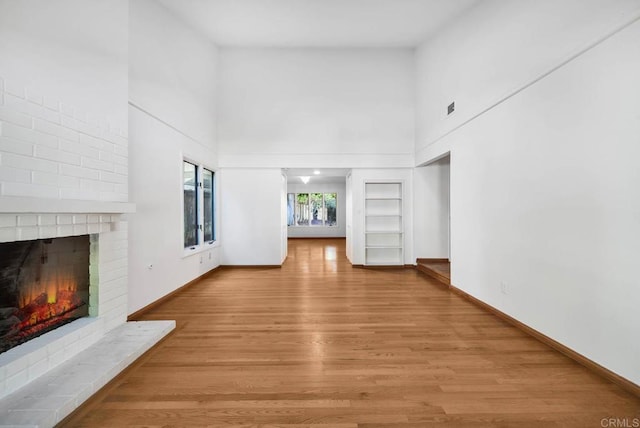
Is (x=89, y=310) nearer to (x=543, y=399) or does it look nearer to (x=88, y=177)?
(x=88, y=177)

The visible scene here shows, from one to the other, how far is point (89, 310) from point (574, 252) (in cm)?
434

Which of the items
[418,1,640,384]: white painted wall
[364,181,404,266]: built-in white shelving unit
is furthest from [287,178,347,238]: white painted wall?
[418,1,640,384]: white painted wall

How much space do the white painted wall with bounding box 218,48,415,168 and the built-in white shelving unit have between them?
1.88 ft

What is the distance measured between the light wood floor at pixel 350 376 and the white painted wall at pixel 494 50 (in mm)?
2633

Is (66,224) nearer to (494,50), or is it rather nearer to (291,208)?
(494,50)

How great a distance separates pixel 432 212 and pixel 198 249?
4.87 meters

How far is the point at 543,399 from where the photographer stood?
1773 mm

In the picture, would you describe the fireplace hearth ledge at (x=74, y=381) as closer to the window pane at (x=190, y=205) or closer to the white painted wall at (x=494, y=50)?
the window pane at (x=190, y=205)

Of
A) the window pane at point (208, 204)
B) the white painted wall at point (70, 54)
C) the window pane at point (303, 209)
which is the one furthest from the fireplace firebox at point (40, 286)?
the window pane at point (303, 209)

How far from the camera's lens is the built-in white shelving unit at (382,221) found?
6.10 meters

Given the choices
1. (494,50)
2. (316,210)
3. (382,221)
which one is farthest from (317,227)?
(494,50)

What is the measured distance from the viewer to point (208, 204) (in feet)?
18.7

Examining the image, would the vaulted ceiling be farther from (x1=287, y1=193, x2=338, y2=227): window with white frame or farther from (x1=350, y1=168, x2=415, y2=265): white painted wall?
(x1=287, y1=193, x2=338, y2=227): window with white frame

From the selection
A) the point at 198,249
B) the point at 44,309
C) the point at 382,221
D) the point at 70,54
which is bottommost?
Answer: the point at 44,309
